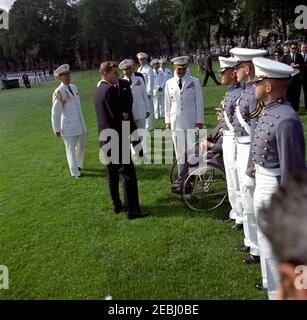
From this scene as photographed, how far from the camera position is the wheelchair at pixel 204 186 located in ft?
19.4

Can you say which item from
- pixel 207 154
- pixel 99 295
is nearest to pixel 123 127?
pixel 207 154

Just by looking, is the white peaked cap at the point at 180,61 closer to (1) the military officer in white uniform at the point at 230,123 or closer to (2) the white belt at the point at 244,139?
(1) the military officer in white uniform at the point at 230,123

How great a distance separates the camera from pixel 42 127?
48.5 feet

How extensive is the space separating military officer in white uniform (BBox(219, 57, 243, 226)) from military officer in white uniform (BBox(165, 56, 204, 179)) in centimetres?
138

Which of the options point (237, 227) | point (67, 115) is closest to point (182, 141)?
point (237, 227)

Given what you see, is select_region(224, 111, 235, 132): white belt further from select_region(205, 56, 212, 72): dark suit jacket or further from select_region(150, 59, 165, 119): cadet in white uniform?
select_region(205, 56, 212, 72): dark suit jacket

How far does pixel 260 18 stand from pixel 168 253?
198ft

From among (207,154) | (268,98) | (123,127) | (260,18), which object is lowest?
(207,154)

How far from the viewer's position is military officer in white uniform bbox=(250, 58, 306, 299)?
3.20m

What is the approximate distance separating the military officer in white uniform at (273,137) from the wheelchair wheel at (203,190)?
2247mm

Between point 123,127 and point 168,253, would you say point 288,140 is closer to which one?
point 168,253

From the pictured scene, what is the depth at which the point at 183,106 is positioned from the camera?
6836 millimetres

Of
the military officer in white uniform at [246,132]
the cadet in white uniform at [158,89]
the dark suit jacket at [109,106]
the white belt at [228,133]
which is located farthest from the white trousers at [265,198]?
the cadet in white uniform at [158,89]

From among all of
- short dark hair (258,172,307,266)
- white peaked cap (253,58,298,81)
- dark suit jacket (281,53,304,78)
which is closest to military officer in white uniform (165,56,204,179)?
white peaked cap (253,58,298,81)
